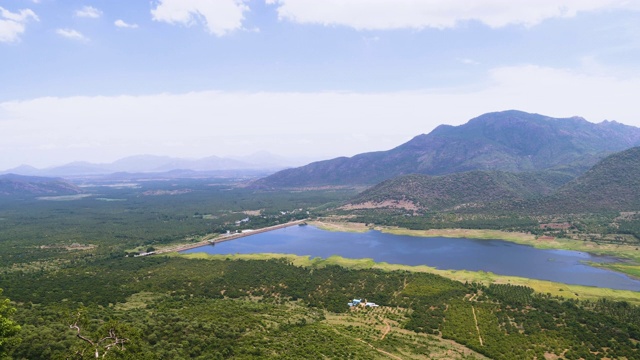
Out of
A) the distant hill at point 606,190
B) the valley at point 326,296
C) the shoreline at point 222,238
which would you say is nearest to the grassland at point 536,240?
the valley at point 326,296

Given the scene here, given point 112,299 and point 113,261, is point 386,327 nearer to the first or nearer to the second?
point 112,299

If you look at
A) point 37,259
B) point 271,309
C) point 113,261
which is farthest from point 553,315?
point 37,259

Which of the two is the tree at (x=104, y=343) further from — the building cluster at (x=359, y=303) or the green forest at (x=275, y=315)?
the building cluster at (x=359, y=303)

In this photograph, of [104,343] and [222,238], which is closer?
[104,343]

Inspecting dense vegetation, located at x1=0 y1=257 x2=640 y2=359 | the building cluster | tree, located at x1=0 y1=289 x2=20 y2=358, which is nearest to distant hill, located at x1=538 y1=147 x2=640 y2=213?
dense vegetation, located at x1=0 y1=257 x2=640 y2=359

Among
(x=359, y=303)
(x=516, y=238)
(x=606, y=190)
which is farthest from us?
(x=606, y=190)

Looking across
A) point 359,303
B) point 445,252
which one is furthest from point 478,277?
point 359,303

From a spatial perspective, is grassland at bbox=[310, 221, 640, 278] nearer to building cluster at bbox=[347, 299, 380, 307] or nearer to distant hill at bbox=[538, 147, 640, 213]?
distant hill at bbox=[538, 147, 640, 213]

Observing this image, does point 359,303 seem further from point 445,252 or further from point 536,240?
point 536,240
